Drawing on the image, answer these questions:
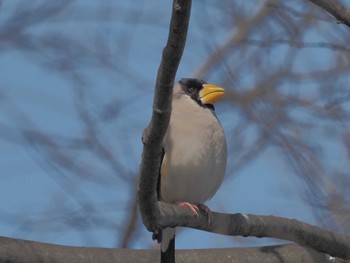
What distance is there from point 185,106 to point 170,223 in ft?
4.05

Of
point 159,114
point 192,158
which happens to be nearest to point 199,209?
point 192,158

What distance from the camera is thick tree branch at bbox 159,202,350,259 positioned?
3432 mm

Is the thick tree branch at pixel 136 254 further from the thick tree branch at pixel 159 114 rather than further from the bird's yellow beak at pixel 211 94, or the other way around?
the bird's yellow beak at pixel 211 94

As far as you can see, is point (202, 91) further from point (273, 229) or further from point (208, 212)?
point (273, 229)

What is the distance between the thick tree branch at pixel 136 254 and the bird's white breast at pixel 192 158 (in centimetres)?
48

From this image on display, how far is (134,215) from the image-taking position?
458cm

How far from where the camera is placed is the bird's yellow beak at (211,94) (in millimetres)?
4367

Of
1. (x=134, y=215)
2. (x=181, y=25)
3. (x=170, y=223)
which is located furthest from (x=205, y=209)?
(x=181, y=25)

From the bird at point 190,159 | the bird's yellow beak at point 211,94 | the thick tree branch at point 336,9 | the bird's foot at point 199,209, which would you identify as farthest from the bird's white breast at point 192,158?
the thick tree branch at point 336,9

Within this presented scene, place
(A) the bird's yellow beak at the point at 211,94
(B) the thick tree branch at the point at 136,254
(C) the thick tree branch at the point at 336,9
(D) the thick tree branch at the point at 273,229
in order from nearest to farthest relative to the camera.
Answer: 1. (C) the thick tree branch at the point at 336,9
2. (B) the thick tree branch at the point at 136,254
3. (D) the thick tree branch at the point at 273,229
4. (A) the bird's yellow beak at the point at 211,94

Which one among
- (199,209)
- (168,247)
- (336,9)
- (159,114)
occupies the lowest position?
(168,247)

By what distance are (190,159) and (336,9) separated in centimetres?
135

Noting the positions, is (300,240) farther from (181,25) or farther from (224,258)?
(181,25)

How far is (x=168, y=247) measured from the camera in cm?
385
